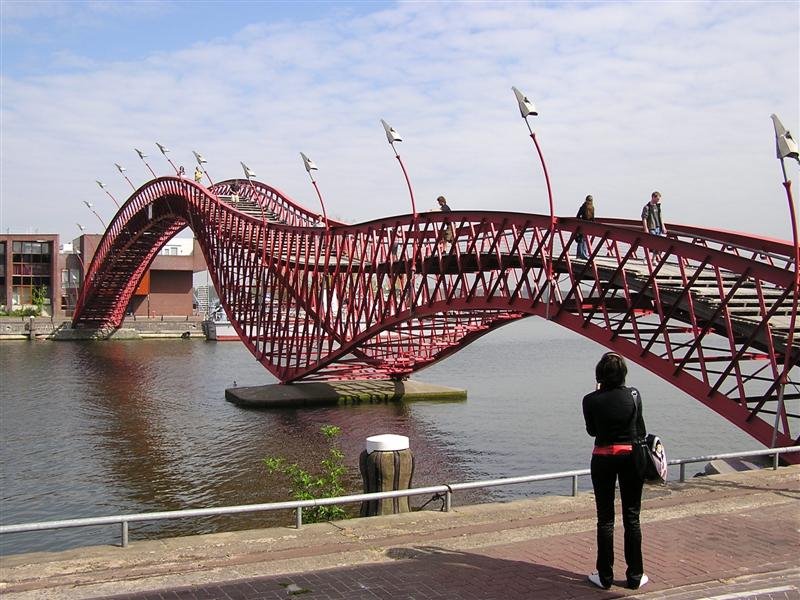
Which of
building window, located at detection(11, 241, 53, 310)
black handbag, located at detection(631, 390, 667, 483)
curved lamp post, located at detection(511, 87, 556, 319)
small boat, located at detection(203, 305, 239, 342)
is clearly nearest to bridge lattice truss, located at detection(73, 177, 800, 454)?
curved lamp post, located at detection(511, 87, 556, 319)

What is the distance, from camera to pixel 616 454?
8680 millimetres

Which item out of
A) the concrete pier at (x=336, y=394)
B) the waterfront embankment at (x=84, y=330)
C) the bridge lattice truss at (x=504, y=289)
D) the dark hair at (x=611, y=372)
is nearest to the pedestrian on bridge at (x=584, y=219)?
the bridge lattice truss at (x=504, y=289)

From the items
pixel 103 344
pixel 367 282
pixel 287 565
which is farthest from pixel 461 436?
pixel 103 344

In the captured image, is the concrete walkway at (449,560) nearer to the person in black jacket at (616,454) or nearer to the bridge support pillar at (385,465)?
the person in black jacket at (616,454)

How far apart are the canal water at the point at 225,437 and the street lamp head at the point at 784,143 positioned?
10.3 meters

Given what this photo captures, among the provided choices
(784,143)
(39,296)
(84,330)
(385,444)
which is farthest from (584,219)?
(39,296)

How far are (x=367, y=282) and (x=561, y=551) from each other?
28.4 m

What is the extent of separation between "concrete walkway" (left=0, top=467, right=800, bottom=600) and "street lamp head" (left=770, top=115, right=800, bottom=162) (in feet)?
20.2

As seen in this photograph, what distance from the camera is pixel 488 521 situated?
11055mm

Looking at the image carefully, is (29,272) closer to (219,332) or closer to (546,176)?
(219,332)

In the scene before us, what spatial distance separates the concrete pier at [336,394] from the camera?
41.1 metres

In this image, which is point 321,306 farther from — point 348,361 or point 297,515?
point 297,515

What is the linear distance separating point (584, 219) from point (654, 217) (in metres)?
2.85

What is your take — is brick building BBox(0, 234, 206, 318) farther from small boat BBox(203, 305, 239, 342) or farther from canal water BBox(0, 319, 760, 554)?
canal water BBox(0, 319, 760, 554)
